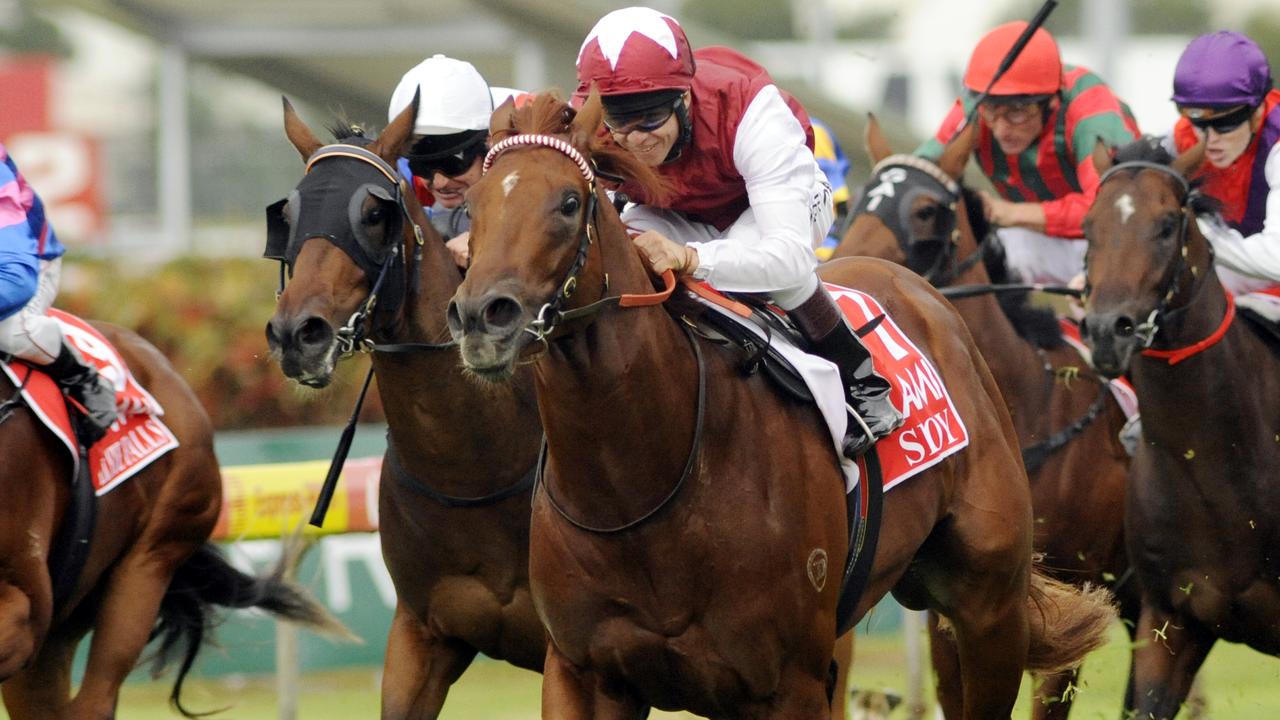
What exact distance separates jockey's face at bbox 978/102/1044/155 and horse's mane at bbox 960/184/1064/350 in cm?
35

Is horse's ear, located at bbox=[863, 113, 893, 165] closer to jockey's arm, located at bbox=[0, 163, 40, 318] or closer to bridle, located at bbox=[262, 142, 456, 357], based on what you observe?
bridle, located at bbox=[262, 142, 456, 357]

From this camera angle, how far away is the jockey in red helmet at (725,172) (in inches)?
157

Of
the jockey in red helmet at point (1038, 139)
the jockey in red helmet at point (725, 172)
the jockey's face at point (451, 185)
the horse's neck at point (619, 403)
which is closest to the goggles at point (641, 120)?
the jockey in red helmet at point (725, 172)

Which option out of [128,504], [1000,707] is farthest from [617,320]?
[128,504]

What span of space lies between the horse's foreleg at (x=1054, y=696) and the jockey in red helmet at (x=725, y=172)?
175cm

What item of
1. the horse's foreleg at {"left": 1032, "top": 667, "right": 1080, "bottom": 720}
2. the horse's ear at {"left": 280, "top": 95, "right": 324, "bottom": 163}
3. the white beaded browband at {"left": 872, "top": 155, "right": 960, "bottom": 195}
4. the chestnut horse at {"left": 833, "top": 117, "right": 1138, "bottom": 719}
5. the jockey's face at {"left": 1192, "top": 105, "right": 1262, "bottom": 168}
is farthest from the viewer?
the white beaded browband at {"left": 872, "top": 155, "right": 960, "bottom": 195}

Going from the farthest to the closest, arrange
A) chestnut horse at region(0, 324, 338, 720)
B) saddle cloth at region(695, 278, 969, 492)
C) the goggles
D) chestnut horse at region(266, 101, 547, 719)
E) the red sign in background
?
the red sign in background → chestnut horse at region(0, 324, 338, 720) → chestnut horse at region(266, 101, 547, 719) → saddle cloth at region(695, 278, 969, 492) → the goggles

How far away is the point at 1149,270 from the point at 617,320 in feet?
6.77

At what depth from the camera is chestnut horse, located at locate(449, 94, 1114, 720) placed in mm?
3547

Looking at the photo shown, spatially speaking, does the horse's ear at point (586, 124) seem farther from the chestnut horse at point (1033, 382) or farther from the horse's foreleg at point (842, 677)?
the chestnut horse at point (1033, 382)

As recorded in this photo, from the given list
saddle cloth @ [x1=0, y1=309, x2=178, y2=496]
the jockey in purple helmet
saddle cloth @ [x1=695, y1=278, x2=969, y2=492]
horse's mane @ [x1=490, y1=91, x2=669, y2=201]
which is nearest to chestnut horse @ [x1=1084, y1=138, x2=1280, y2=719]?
the jockey in purple helmet

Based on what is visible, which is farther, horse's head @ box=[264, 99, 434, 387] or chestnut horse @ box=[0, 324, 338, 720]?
chestnut horse @ box=[0, 324, 338, 720]

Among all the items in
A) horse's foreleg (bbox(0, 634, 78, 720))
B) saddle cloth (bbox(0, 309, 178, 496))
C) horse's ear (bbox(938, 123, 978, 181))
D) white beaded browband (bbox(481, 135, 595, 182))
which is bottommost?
horse's foreleg (bbox(0, 634, 78, 720))

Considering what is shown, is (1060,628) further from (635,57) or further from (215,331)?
(215,331)
